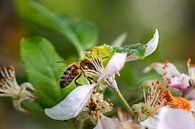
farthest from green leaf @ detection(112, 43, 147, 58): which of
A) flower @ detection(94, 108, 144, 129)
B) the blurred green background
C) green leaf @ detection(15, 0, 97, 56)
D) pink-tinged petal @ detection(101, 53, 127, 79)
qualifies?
green leaf @ detection(15, 0, 97, 56)

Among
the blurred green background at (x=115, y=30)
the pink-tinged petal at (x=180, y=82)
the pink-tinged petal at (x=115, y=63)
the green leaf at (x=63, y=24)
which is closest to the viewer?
the pink-tinged petal at (x=115, y=63)

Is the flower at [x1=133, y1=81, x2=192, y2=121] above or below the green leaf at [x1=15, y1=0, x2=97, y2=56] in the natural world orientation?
below

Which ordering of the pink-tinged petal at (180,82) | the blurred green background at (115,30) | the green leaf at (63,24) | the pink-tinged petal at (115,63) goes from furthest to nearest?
the blurred green background at (115,30), the green leaf at (63,24), the pink-tinged petal at (180,82), the pink-tinged petal at (115,63)

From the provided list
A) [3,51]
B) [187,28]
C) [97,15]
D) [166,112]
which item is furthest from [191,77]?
[187,28]

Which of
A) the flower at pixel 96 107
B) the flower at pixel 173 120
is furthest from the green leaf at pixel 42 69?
the flower at pixel 173 120

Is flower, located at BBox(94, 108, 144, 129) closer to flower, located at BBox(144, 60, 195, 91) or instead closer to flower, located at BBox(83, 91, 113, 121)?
flower, located at BBox(83, 91, 113, 121)

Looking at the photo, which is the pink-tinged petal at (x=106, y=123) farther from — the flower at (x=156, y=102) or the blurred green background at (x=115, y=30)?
the blurred green background at (x=115, y=30)

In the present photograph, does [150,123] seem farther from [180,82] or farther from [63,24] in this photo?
[63,24]
